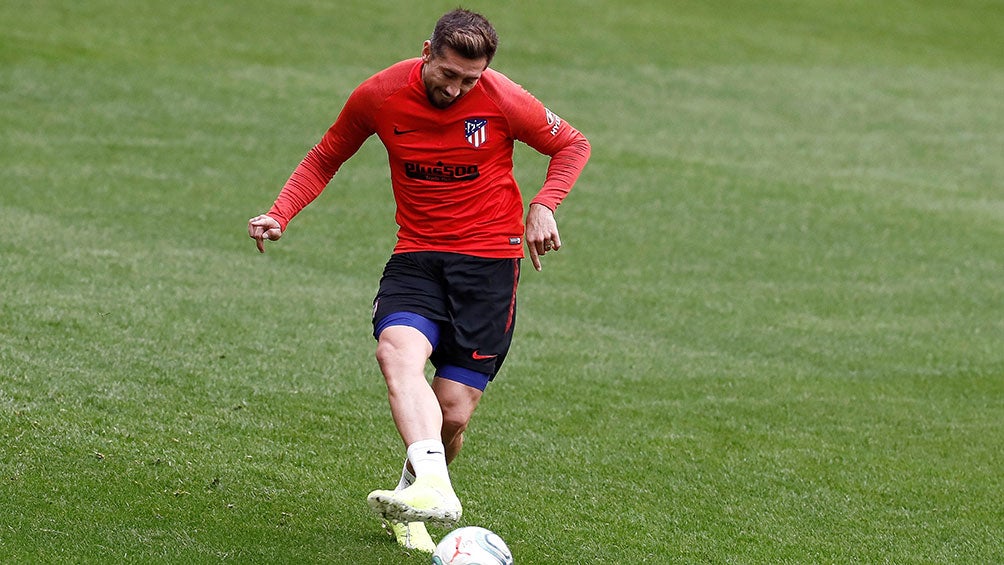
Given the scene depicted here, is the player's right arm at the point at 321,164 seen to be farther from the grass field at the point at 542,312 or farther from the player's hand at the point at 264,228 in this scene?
the grass field at the point at 542,312

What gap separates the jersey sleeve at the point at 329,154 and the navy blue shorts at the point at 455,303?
21.5 inches

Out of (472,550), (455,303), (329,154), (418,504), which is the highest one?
(329,154)

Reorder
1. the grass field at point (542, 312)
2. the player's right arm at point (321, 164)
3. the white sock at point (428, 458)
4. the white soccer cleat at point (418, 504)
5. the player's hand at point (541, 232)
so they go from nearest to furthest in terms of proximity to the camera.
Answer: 1. the white soccer cleat at point (418, 504)
2. the white sock at point (428, 458)
3. the player's hand at point (541, 232)
4. the player's right arm at point (321, 164)
5. the grass field at point (542, 312)

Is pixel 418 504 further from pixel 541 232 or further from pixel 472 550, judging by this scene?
pixel 541 232

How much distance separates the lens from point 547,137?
6.08m

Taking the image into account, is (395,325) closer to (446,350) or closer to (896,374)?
(446,350)

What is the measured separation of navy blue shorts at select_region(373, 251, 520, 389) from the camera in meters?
5.77

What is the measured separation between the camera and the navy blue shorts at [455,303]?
5.77m

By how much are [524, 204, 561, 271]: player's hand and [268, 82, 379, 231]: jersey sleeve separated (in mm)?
854

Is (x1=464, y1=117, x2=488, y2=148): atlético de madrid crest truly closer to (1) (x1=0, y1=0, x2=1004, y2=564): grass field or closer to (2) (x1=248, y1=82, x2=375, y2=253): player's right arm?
(2) (x1=248, y1=82, x2=375, y2=253): player's right arm

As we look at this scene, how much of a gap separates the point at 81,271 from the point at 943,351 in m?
7.38

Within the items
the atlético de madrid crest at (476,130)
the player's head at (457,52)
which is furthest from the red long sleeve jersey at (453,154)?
the player's head at (457,52)

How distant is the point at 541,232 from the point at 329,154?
114 centimetres

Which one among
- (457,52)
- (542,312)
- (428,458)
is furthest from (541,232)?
(542,312)
